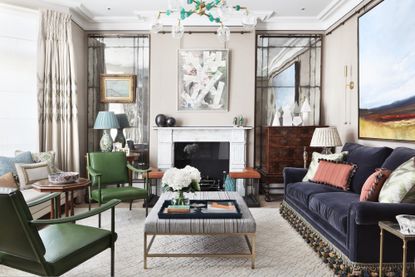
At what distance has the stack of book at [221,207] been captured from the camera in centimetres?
321

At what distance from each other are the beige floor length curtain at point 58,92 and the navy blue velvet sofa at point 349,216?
3.41 metres

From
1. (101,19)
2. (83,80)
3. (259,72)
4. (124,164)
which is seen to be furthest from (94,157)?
(259,72)

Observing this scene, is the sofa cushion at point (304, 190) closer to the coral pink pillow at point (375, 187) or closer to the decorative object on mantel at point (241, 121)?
the coral pink pillow at point (375, 187)

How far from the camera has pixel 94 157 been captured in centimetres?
471

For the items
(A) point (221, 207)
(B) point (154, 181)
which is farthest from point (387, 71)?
(B) point (154, 181)

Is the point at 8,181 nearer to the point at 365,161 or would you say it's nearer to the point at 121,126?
the point at 121,126

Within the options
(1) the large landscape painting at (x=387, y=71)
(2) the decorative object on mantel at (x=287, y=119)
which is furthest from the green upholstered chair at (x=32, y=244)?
(2) the decorative object on mantel at (x=287, y=119)

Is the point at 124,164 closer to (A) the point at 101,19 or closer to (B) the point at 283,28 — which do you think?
(A) the point at 101,19

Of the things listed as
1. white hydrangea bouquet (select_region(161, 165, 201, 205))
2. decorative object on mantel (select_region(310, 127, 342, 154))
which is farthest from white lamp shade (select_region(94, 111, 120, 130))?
decorative object on mantel (select_region(310, 127, 342, 154))

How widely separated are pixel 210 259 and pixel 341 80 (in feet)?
12.0

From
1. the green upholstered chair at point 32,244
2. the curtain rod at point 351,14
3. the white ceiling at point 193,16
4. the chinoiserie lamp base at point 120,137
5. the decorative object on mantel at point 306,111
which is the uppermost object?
the white ceiling at point 193,16

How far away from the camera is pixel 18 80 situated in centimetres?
493

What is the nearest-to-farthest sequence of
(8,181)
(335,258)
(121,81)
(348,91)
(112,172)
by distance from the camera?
(335,258), (8,181), (112,172), (348,91), (121,81)

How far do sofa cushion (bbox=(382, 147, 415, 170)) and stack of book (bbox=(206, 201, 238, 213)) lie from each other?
5.30ft
